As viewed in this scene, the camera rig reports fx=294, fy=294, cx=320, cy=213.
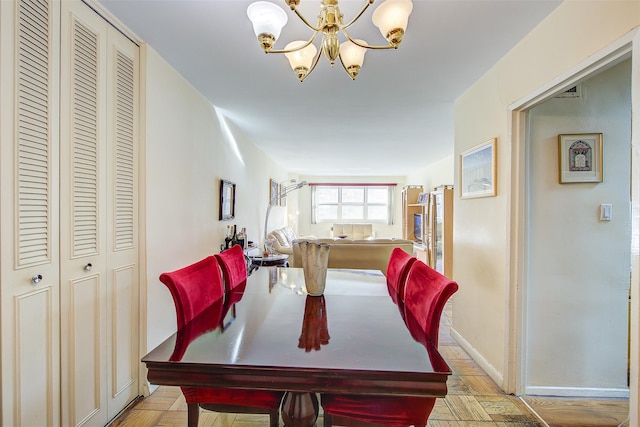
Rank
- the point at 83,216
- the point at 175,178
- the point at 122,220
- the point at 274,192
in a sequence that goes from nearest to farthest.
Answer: the point at 83,216 → the point at 122,220 → the point at 175,178 → the point at 274,192

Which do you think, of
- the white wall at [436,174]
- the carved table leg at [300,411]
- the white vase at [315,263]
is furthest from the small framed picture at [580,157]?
the white wall at [436,174]

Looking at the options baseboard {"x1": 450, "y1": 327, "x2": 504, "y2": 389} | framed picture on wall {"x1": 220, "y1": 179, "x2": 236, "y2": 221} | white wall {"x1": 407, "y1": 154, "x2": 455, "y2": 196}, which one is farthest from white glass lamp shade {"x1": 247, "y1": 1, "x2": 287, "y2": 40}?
white wall {"x1": 407, "y1": 154, "x2": 455, "y2": 196}

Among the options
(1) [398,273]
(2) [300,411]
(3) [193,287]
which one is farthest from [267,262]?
(2) [300,411]

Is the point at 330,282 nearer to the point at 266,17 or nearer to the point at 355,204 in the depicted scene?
the point at 266,17

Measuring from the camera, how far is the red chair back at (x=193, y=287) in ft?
4.20

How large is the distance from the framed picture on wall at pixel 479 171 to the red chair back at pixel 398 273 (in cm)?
87

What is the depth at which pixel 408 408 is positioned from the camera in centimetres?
113

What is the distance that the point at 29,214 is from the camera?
1.24 metres

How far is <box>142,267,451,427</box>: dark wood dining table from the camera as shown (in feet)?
2.90

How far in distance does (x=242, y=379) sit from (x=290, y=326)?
0.34 meters

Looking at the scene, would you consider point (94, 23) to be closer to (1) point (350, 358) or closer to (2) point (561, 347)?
(1) point (350, 358)

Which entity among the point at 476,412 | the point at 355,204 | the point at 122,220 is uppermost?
the point at 355,204

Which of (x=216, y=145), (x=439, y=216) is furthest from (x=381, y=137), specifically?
(x=216, y=145)

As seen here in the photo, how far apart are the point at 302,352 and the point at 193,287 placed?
69cm
